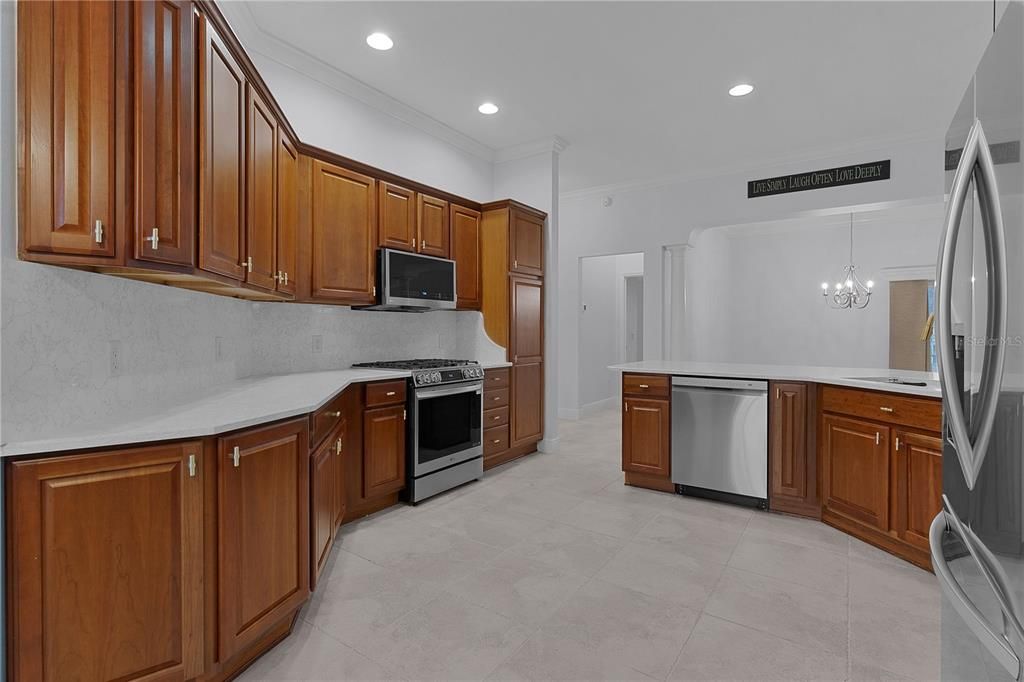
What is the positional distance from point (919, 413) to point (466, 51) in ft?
11.3

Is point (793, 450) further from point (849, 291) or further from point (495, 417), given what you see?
point (849, 291)

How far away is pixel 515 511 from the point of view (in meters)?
3.35

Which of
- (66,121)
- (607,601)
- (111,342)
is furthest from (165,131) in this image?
(607,601)

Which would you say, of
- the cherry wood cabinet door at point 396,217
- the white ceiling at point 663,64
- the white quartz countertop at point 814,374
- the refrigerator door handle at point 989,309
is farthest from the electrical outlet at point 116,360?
the white quartz countertop at point 814,374

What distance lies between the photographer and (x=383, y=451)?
10.7 feet

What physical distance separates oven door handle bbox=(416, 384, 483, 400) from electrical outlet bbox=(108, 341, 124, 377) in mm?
1774

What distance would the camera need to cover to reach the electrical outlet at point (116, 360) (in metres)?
1.81

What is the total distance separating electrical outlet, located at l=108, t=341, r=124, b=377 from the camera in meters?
1.81

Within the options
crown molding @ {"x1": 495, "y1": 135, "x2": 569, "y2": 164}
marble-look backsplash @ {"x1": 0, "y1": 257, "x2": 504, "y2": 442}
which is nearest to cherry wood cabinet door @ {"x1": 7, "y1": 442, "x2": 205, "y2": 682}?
marble-look backsplash @ {"x1": 0, "y1": 257, "x2": 504, "y2": 442}

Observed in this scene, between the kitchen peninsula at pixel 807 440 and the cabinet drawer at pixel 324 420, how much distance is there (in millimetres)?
2117

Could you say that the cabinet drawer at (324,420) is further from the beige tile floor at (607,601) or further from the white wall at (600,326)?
the white wall at (600,326)

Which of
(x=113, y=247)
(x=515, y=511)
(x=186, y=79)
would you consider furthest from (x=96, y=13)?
(x=515, y=511)

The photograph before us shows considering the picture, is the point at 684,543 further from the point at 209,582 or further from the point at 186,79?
the point at 186,79

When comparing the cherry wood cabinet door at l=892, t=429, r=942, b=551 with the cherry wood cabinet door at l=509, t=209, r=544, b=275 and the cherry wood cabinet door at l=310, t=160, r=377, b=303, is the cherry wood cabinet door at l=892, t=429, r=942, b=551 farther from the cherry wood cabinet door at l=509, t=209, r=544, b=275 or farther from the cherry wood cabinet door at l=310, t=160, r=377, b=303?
the cherry wood cabinet door at l=310, t=160, r=377, b=303
